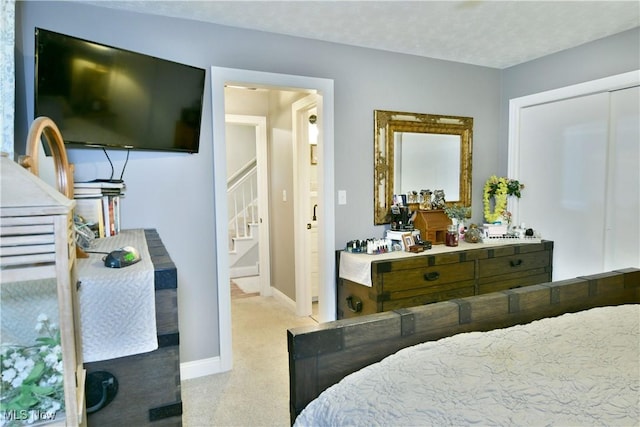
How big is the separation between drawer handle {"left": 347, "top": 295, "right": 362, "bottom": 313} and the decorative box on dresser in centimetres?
174

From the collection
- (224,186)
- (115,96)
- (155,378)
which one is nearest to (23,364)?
(155,378)

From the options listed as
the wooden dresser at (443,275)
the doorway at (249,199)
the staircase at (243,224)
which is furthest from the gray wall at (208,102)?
the staircase at (243,224)

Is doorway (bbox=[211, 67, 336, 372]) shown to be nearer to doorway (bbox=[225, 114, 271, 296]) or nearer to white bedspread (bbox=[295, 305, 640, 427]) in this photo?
doorway (bbox=[225, 114, 271, 296])

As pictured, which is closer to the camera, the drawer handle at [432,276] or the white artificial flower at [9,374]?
the white artificial flower at [9,374]

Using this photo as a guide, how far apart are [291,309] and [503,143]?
2.73 meters

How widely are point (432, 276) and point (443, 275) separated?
10 centimetres

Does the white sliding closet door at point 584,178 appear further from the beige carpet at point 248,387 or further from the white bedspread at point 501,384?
the beige carpet at point 248,387

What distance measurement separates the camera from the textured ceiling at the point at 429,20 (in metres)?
2.22

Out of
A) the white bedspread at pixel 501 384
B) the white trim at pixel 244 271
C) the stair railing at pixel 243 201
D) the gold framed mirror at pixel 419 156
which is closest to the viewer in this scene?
the white bedspread at pixel 501 384

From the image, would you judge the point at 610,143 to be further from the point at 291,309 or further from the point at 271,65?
the point at 291,309

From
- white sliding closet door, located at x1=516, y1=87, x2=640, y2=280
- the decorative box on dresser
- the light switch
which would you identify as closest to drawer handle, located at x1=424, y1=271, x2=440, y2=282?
the light switch

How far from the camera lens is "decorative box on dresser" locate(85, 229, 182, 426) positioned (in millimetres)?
1093

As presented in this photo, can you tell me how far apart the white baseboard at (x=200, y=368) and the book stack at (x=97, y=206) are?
3.63ft

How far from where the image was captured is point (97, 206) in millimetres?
1856
